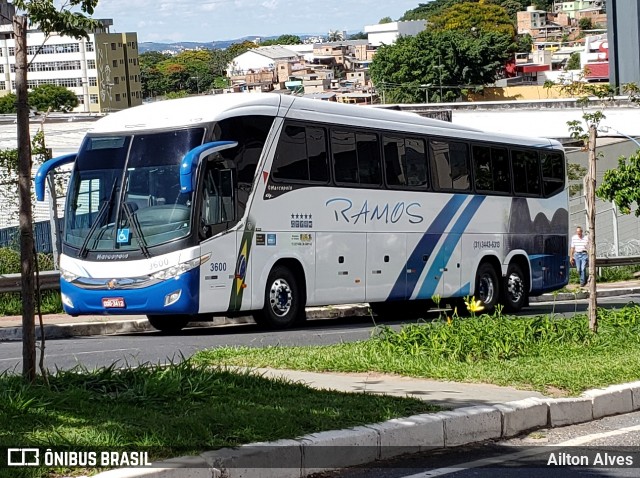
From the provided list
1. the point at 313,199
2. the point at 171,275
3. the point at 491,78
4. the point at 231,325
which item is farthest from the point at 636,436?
the point at 491,78

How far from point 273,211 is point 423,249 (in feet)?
14.4

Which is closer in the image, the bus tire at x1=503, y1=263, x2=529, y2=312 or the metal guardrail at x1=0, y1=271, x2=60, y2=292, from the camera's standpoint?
the metal guardrail at x1=0, y1=271, x2=60, y2=292

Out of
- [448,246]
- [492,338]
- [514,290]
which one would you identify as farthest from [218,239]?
[514,290]

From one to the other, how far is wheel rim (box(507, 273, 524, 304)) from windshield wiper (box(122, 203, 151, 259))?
9666 millimetres

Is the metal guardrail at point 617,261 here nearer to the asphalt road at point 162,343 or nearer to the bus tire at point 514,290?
the bus tire at point 514,290

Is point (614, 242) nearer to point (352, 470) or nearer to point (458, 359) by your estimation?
point (458, 359)

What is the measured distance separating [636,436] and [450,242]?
13244 millimetres

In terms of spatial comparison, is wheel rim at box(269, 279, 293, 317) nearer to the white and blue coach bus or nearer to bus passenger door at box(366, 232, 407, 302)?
the white and blue coach bus

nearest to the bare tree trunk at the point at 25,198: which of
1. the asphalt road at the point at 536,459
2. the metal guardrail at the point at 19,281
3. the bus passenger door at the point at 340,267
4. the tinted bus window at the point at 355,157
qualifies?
the asphalt road at the point at 536,459

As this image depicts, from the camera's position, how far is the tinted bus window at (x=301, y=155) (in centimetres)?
1794

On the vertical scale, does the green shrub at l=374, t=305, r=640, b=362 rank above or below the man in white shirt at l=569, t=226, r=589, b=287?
above

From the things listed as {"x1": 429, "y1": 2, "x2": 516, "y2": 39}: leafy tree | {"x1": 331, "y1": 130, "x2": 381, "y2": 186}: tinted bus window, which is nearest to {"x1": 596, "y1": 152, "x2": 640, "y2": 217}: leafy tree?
{"x1": 331, "y1": 130, "x2": 381, "y2": 186}: tinted bus window

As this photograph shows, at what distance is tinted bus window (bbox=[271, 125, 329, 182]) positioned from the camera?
17938 millimetres

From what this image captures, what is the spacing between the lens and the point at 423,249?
21219 millimetres
